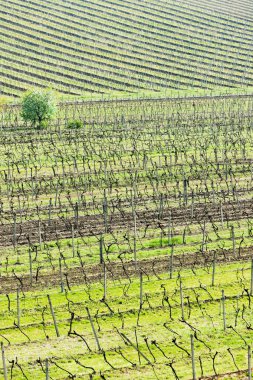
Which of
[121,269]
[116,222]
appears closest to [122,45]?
[116,222]

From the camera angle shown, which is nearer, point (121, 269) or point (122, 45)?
point (121, 269)

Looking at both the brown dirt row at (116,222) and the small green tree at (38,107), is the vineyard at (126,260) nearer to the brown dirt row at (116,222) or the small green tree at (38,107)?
the brown dirt row at (116,222)

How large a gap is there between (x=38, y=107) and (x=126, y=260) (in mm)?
35910

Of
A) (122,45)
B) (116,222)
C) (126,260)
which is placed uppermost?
(122,45)

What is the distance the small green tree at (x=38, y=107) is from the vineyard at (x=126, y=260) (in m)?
8.10

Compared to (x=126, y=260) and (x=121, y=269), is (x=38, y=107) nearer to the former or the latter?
(x=126, y=260)

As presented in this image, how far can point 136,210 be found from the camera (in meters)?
37.0

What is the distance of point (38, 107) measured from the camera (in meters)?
64.5

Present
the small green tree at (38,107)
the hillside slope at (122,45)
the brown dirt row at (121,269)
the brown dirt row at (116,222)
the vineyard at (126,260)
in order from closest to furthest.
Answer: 1. the vineyard at (126,260)
2. the brown dirt row at (121,269)
3. the brown dirt row at (116,222)
4. the small green tree at (38,107)
5. the hillside slope at (122,45)

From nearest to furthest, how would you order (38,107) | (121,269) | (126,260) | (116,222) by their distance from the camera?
(121,269) < (126,260) < (116,222) < (38,107)

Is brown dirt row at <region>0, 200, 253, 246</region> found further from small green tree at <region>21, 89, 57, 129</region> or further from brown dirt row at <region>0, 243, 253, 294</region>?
small green tree at <region>21, 89, 57, 129</region>

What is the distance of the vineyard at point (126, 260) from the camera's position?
22.5 m

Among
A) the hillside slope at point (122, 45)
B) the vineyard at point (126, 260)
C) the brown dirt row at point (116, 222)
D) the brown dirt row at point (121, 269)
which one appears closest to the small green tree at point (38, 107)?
the vineyard at point (126, 260)

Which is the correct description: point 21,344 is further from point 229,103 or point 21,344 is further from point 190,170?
point 229,103
